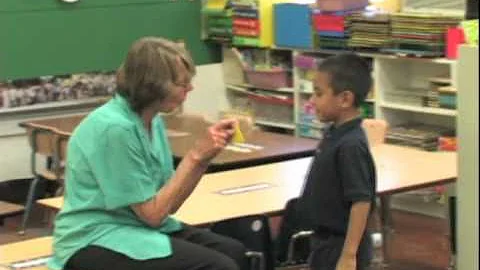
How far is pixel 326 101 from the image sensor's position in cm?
340

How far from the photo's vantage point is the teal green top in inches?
118

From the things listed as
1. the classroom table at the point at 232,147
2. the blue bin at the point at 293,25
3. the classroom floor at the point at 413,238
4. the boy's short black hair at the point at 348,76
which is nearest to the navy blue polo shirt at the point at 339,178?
the boy's short black hair at the point at 348,76

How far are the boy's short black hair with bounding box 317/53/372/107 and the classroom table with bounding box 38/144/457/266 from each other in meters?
0.67

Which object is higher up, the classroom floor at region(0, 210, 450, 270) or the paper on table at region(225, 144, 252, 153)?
the paper on table at region(225, 144, 252, 153)

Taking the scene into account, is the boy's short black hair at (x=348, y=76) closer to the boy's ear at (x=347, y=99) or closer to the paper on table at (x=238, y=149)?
the boy's ear at (x=347, y=99)

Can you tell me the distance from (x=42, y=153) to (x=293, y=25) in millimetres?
2030

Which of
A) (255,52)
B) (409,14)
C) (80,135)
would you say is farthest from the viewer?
(255,52)

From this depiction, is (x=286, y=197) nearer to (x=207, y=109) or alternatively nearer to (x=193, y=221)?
(x=193, y=221)

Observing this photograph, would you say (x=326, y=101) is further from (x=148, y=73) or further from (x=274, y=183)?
(x=274, y=183)

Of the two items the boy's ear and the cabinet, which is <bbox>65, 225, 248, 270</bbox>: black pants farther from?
the cabinet

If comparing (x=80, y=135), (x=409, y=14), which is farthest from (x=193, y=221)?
(x=409, y=14)

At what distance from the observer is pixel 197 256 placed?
3.11 meters

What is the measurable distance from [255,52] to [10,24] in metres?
1.87

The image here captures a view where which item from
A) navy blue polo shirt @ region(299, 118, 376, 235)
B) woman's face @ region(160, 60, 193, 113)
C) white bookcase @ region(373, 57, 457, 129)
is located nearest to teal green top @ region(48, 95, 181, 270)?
woman's face @ region(160, 60, 193, 113)
